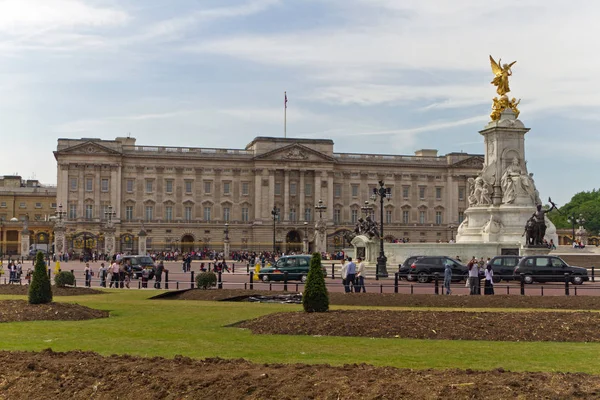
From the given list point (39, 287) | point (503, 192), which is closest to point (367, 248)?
point (503, 192)

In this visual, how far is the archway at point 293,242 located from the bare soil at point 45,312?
292ft

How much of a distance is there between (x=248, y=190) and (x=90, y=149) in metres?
23.3

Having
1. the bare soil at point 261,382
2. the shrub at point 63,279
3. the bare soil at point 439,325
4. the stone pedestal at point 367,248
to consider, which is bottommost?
the bare soil at point 261,382

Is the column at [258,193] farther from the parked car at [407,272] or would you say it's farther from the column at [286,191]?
the parked car at [407,272]

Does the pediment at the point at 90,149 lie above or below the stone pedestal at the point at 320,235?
above

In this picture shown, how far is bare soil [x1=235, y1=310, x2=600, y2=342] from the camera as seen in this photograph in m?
15.3

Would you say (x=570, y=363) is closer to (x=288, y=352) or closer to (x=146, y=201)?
(x=288, y=352)

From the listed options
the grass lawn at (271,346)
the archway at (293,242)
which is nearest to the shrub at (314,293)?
the grass lawn at (271,346)

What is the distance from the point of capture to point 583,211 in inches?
5384

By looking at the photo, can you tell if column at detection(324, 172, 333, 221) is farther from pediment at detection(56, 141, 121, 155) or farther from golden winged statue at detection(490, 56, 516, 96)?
golden winged statue at detection(490, 56, 516, 96)

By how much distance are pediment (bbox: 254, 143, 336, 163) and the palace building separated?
0.48ft

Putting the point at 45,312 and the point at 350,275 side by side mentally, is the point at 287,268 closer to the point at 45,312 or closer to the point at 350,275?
the point at 350,275

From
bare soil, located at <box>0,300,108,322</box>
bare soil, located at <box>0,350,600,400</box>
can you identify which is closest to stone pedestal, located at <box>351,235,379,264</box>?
bare soil, located at <box>0,300,108,322</box>

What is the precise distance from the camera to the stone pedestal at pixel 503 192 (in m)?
47.4
